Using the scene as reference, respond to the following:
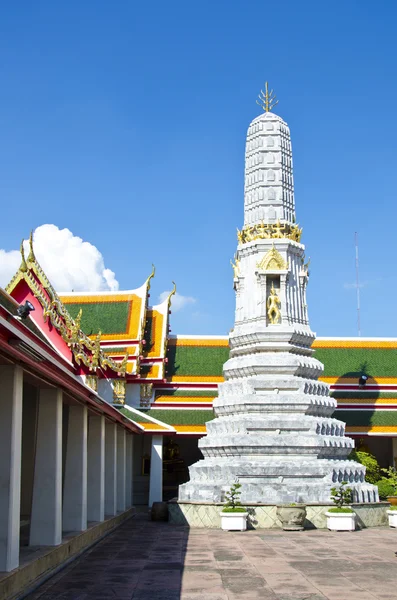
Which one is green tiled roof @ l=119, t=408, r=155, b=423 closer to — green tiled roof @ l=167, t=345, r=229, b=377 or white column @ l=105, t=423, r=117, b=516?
green tiled roof @ l=167, t=345, r=229, b=377

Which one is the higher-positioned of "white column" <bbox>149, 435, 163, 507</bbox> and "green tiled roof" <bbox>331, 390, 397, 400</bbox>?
"green tiled roof" <bbox>331, 390, 397, 400</bbox>

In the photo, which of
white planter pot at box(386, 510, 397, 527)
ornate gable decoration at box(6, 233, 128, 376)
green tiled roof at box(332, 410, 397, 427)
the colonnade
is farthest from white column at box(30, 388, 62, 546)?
green tiled roof at box(332, 410, 397, 427)

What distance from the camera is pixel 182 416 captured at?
30219 mm

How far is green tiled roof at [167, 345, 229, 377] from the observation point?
32375 millimetres

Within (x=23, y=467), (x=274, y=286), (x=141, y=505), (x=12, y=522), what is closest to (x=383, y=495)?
(x=274, y=286)

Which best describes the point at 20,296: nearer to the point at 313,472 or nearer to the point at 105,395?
the point at 105,395

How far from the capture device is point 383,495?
24.7 metres

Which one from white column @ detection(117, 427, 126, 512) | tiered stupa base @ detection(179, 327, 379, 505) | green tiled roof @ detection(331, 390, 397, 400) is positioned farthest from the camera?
green tiled roof @ detection(331, 390, 397, 400)

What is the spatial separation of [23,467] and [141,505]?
11563mm

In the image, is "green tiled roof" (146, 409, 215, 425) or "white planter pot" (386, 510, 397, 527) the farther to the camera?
"green tiled roof" (146, 409, 215, 425)

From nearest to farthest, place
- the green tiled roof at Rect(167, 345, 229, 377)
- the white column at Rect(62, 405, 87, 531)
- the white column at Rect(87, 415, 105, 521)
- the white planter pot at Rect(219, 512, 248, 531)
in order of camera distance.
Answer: the white column at Rect(62, 405, 87, 531), the white column at Rect(87, 415, 105, 521), the white planter pot at Rect(219, 512, 248, 531), the green tiled roof at Rect(167, 345, 229, 377)

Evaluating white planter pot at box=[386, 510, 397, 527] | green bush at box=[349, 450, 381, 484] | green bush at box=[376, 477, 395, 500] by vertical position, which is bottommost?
Answer: white planter pot at box=[386, 510, 397, 527]

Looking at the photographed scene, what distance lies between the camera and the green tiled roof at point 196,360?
106ft

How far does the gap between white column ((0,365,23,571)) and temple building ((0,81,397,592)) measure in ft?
0.05
